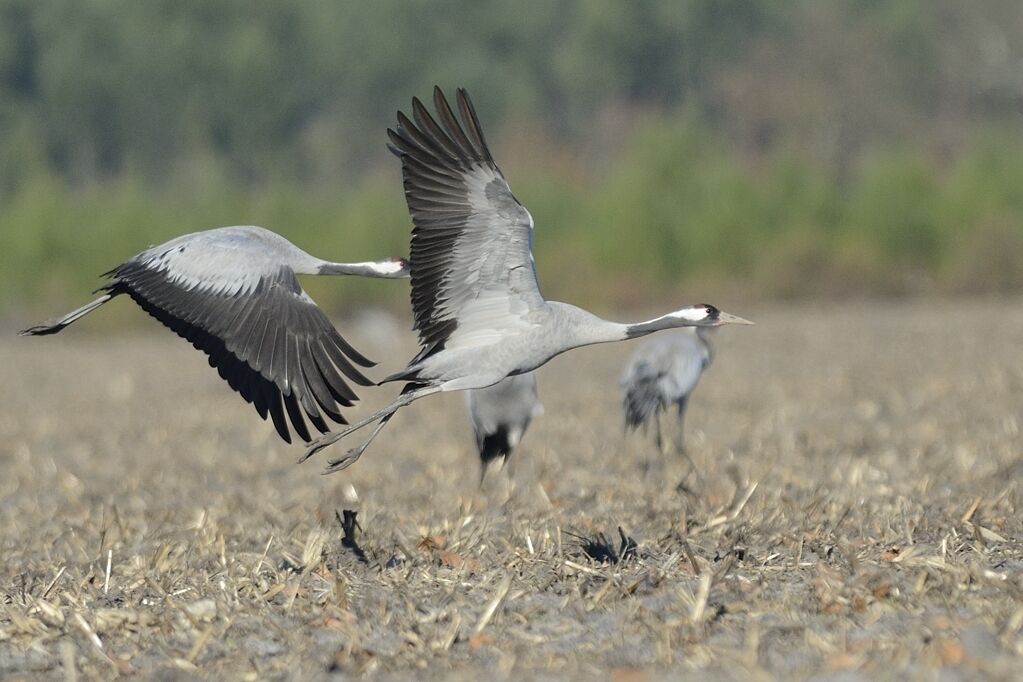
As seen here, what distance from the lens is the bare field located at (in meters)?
4.60

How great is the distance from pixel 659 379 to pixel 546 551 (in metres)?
3.82

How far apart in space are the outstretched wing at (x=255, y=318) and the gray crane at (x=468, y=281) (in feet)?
0.65

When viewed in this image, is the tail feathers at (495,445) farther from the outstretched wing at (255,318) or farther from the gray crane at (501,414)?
the outstretched wing at (255,318)

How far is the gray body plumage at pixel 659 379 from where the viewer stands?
29.7ft

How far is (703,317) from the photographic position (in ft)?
20.5

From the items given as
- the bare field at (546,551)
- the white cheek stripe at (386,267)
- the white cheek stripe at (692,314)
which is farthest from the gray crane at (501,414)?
the white cheek stripe at (692,314)

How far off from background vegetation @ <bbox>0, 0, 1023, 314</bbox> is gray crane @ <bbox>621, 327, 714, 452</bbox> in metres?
16.7

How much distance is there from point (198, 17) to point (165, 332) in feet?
86.1

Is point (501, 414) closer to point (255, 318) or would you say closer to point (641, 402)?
point (641, 402)

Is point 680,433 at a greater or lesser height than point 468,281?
lesser

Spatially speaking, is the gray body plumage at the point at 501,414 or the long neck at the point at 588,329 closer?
the long neck at the point at 588,329

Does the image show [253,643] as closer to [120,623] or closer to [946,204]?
[120,623]

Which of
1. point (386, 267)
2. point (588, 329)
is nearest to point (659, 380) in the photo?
point (386, 267)

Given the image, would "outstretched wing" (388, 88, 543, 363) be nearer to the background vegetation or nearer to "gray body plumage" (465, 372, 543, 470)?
"gray body plumage" (465, 372, 543, 470)
